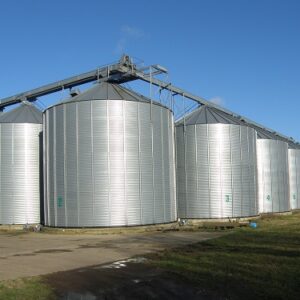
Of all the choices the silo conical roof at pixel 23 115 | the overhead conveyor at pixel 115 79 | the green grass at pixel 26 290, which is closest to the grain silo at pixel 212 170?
the overhead conveyor at pixel 115 79

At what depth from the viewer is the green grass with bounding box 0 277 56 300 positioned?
11.9m

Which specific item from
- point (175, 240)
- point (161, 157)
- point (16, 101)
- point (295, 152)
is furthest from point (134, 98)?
point (295, 152)

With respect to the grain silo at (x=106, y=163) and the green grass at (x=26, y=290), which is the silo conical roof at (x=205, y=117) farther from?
the green grass at (x=26, y=290)

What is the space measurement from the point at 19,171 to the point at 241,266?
88.9ft

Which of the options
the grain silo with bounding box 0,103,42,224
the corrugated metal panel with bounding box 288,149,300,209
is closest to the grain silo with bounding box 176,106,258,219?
the grain silo with bounding box 0,103,42,224

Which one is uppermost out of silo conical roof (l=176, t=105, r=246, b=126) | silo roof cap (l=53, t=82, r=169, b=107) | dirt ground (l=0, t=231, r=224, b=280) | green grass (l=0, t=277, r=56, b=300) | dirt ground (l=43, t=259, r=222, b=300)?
silo roof cap (l=53, t=82, r=169, b=107)

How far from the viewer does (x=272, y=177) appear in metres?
51.4

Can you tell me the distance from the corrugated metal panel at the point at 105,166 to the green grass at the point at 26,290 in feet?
→ 61.1

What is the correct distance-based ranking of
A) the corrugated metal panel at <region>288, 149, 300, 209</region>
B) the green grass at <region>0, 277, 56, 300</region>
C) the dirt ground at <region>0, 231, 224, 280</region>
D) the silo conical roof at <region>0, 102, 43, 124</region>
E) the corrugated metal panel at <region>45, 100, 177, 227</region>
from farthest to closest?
the corrugated metal panel at <region>288, 149, 300, 209</region> → the silo conical roof at <region>0, 102, 43, 124</region> → the corrugated metal panel at <region>45, 100, 177, 227</region> → the dirt ground at <region>0, 231, 224, 280</region> → the green grass at <region>0, 277, 56, 300</region>

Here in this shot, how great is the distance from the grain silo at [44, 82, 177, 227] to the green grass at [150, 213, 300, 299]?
32.4 feet

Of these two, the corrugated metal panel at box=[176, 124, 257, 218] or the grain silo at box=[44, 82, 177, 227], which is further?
the corrugated metal panel at box=[176, 124, 257, 218]

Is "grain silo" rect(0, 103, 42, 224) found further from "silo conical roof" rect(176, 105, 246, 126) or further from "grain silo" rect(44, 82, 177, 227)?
"silo conical roof" rect(176, 105, 246, 126)

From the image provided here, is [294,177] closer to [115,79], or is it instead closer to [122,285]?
[115,79]

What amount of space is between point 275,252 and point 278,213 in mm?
32887
